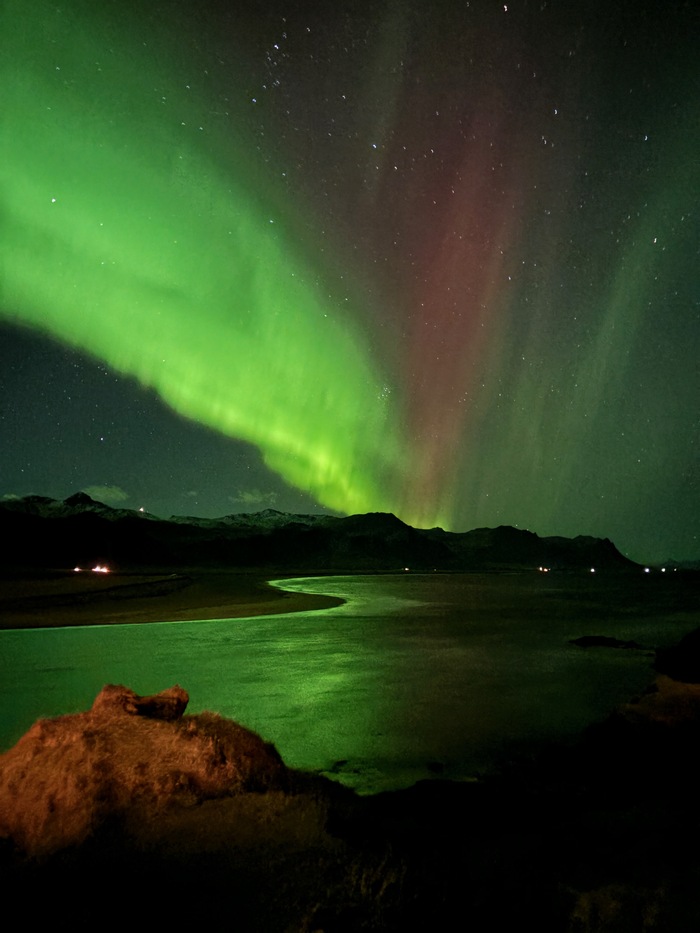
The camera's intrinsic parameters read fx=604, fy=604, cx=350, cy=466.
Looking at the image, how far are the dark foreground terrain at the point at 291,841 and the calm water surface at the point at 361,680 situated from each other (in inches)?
77.4

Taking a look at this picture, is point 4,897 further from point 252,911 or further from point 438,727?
point 438,727

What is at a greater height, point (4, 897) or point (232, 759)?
point (232, 759)

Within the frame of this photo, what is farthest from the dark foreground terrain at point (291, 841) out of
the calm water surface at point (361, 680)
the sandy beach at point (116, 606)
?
the sandy beach at point (116, 606)

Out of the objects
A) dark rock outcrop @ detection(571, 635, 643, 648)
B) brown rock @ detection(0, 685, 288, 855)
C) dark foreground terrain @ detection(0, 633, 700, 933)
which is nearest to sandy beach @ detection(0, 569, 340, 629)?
dark rock outcrop @ detection(571, 635, 643, 648)

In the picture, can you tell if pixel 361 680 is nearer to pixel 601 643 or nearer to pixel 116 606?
pixel 601 643

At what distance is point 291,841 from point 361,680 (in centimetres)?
1118

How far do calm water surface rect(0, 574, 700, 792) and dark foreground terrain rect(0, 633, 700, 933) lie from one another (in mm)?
1966

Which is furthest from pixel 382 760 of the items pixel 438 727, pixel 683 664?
pixel 683 664

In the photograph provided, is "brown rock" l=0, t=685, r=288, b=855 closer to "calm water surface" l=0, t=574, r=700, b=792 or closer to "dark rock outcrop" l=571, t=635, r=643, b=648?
"calm water surface" l=0, t=574, r=700, b=792

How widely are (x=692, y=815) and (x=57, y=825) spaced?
633cm

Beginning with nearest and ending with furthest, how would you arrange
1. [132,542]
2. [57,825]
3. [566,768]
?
[57,825] → [566,768] → [132,542]

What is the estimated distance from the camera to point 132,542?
152 m

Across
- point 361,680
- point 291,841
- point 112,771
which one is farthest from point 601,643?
point 112,771

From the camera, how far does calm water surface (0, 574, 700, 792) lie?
10.1 meters
